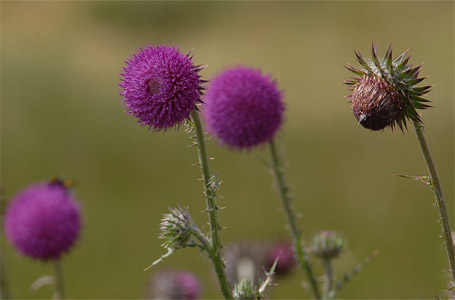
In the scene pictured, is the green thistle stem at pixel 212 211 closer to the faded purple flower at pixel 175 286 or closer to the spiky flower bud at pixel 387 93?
the spiky flower bud at pixel 387 93

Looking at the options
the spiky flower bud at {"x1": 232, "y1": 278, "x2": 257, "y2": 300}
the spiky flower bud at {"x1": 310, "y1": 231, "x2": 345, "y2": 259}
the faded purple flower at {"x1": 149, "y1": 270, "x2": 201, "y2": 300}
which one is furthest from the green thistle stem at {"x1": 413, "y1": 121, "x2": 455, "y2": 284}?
the faded purple flower at {"x1": 149, "y1": 270, "x2": 201, "y2": 300}

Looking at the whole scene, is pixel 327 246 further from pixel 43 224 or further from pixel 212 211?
pixel 43 224

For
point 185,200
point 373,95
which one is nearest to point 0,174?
point 185,200

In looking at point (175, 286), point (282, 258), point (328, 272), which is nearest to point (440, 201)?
point (328, 272)

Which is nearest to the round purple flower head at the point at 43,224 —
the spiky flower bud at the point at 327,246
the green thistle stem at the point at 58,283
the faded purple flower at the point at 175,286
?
the green thistle stem at the point at 58,283

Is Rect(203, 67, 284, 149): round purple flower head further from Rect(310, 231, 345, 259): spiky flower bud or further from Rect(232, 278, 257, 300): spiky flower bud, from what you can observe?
Rect(232, 278, 257, 300): spiky flower bud
